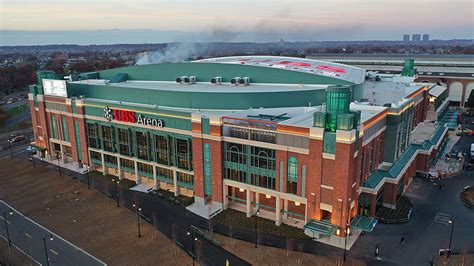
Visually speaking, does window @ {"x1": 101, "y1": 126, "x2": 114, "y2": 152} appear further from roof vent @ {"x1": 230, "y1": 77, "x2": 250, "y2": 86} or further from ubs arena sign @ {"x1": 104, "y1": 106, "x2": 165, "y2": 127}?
roof vent @ {"x1": 230, "y1": 77, "x2": 250, "y2": 86}

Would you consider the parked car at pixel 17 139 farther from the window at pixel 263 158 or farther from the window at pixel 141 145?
the window at pixel 263 158

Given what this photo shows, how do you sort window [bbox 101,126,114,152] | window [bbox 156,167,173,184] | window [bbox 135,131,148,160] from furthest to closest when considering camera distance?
window [bbox 101,126,114,152] < window [bbox 135,131,148,160] < window [bbox 156,167,173,184]

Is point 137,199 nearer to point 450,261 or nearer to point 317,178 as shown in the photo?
point 317,178

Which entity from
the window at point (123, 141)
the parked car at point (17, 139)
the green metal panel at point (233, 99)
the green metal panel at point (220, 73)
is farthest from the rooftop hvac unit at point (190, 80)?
the parked car at point (17, 139)

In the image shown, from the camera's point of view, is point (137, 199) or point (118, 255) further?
point (137, 199)

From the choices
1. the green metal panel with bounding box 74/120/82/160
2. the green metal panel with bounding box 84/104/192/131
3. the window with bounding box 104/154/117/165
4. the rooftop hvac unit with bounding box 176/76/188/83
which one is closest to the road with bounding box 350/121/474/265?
the green metal panel with bounding box 84/104/192/131

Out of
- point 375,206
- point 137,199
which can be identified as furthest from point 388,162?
point 137,199

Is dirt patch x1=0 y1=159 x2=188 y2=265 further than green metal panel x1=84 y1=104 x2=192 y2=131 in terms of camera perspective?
No
